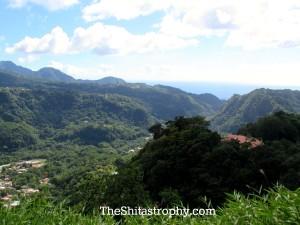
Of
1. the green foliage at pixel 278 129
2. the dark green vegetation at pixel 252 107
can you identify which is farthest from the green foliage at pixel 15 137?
the green foliage at pixel 278 129

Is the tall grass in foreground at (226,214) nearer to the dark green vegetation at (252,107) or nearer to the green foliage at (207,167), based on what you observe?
the green foliage at (207,167)

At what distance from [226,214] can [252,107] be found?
14864cm

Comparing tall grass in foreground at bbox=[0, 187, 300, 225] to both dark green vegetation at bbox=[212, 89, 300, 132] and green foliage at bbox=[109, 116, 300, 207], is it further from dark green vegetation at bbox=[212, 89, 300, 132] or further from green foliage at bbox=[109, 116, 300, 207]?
dark green vegetation at bbox=[212, 89, 300, 132]

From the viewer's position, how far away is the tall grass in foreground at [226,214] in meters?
5.06

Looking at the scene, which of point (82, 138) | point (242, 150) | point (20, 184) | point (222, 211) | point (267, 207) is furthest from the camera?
point (82, 138)

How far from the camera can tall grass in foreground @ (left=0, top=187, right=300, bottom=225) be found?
5062 millimetres

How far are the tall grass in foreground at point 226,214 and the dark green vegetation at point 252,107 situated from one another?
442 feet

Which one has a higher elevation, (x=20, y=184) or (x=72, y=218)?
(x=72, y=218)

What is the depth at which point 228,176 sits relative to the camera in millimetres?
22562

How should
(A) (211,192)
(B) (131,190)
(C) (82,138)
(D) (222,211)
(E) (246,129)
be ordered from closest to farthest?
(D) (222,211) < (B) (131,190) < (A) (211,192) < (E) (246,129) < (C) (82,138)

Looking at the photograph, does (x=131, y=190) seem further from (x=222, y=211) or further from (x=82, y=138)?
(x=82, y=138)

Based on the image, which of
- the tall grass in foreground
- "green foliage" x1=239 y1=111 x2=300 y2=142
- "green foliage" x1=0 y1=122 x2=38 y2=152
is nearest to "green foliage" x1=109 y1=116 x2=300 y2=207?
"green foliage" x1=239 y1=111 x2=300 y2=142

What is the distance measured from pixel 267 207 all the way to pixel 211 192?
16416mm

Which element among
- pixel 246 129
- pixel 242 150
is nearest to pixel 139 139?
pixel 246 129
